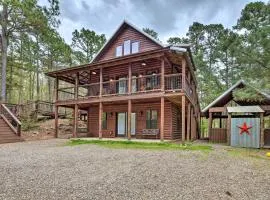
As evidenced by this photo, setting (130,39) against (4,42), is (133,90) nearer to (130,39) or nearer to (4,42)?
(130,39)

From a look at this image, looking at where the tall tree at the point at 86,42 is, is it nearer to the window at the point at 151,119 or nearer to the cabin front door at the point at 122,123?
the cabin front door at the point at 122,123

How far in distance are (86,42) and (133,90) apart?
16.2 m

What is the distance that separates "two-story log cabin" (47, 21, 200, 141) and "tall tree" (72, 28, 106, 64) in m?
11.4

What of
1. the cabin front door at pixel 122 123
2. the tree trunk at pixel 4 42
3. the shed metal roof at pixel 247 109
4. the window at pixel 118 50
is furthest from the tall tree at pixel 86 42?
the shed metal roof at pixel 247 109

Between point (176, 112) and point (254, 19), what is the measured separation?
26.2ft

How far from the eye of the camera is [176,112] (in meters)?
17.0

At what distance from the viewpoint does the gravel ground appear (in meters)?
4.30

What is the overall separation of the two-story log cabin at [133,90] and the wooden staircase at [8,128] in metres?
3.07

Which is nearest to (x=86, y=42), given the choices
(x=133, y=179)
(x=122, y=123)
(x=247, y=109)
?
(x=122, y=123)

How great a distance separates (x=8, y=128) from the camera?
1457 cm

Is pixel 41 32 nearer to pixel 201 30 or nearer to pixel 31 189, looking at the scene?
pixel 31 189

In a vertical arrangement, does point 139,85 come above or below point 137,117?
above

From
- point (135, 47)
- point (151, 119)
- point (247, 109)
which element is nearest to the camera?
point (247, 109)

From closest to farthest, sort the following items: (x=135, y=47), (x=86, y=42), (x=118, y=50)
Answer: (x=135, y=47), (x=118, y=50), (x=86, y=42)
